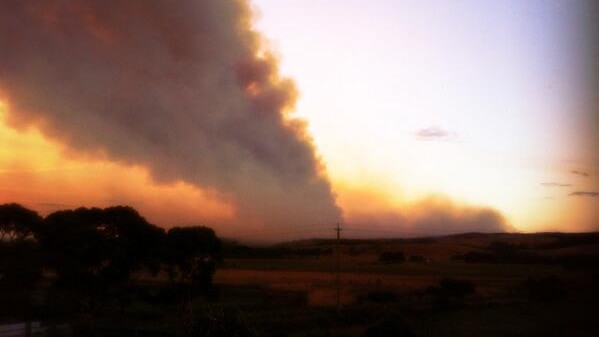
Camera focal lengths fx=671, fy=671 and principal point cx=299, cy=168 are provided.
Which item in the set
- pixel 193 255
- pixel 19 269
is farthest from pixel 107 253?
pixel 19 269

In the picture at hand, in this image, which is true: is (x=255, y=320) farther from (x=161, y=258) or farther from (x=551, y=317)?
(x=551, y=317)

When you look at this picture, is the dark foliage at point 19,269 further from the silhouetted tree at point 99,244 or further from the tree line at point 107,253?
the silhouetted tree at point 99,244

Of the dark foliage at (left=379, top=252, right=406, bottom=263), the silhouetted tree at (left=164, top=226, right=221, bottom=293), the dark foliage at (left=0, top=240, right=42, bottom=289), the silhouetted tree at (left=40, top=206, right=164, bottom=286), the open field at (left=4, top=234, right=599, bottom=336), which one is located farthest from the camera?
the dark foliage at (left=379, top=252, right=406, bottom=263)

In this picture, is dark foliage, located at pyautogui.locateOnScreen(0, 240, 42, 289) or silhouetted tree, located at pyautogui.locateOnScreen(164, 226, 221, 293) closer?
silhouetted tree, located at pyautogui.locateOnScreen(164, 226, 221, 293)

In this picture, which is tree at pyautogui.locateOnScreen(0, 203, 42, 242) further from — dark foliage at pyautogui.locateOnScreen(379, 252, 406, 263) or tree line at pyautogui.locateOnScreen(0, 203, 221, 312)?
dark foliage at pyautogui.locateOnScreen(379, 252, 406, 263)

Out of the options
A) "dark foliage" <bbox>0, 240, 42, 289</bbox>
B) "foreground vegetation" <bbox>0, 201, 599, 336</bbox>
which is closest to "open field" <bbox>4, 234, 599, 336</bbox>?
"foreground vegetation" <bbox>0, 201, 599, 336</bbox>

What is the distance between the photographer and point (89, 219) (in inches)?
1109

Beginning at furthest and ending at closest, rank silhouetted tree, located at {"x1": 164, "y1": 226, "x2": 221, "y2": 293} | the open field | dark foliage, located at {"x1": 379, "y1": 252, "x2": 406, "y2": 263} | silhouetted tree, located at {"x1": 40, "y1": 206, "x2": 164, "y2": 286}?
dark foliage, located at {"x1": 379, "y1": 252, "x2": 406, "y2": 263}, silhouetted tree, located at {"x1": 164, "y1": 226, "x2": 221, "y2": 293}, silhouetted tree, located at {"x1": 40, "y1": 206, "x2": 164, "y2": 286}, the open field

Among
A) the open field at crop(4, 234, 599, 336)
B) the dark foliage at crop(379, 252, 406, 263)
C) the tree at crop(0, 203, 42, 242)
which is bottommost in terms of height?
the open field at crop(4, 234, 599, 336)

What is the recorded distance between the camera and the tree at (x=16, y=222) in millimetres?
31781

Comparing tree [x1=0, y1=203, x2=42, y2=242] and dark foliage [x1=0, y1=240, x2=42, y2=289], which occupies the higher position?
tree [x1=0, y1=203, x2=42, y2=242]

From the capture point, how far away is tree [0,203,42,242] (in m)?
31.8

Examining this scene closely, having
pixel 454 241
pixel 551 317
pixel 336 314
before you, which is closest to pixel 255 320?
pixel 336 314

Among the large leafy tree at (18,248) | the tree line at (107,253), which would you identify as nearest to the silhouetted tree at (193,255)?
the tree line at (107,253)
